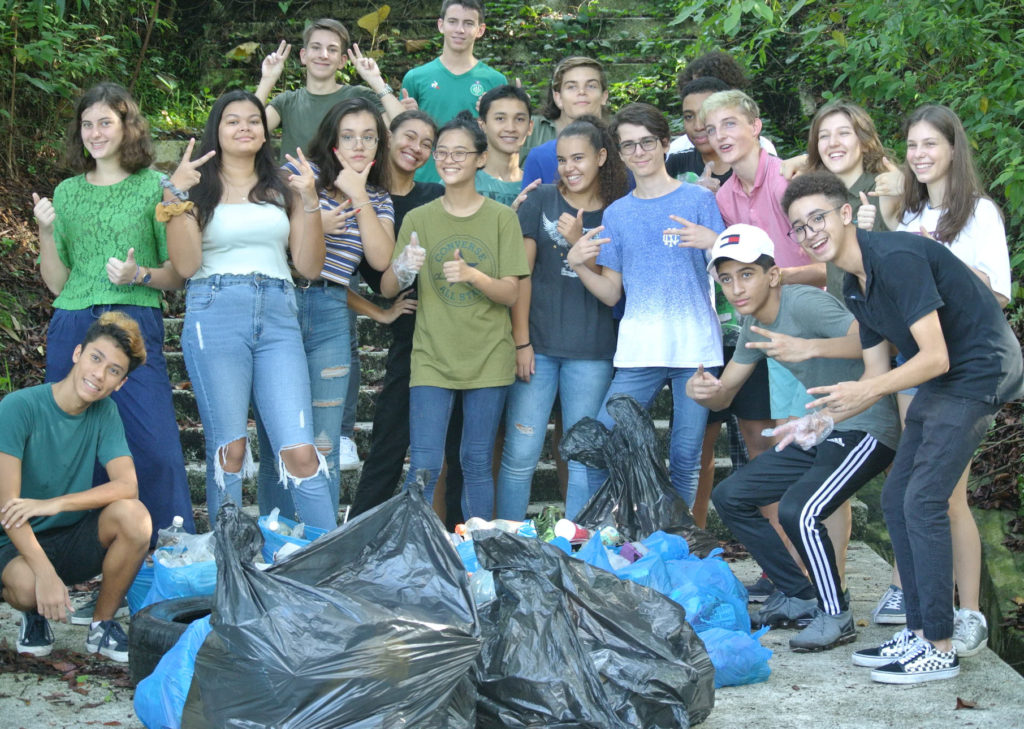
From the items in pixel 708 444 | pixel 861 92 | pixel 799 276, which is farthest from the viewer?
pixel 861 92

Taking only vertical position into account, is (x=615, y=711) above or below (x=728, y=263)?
below

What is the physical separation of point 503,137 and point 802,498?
7.35ft

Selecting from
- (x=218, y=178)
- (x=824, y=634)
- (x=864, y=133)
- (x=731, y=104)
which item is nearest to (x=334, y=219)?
(x=218, y=178)

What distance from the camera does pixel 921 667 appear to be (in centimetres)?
367

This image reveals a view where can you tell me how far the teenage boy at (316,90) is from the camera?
5695 mm

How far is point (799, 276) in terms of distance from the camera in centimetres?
466

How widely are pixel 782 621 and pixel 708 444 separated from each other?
3.46ft

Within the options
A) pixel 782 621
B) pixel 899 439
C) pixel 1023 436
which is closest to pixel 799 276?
pixel 899 439

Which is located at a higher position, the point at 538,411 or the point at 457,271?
the point at 457,271

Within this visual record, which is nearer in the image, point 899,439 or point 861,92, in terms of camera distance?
point 899,439

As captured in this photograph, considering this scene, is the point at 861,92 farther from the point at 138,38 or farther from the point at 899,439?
the point at 138,38

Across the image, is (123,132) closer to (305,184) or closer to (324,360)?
(305,184)

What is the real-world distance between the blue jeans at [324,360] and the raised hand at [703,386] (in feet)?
4.89

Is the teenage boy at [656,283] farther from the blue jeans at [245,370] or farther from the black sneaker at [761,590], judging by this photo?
the blue jeans at [245,370]
